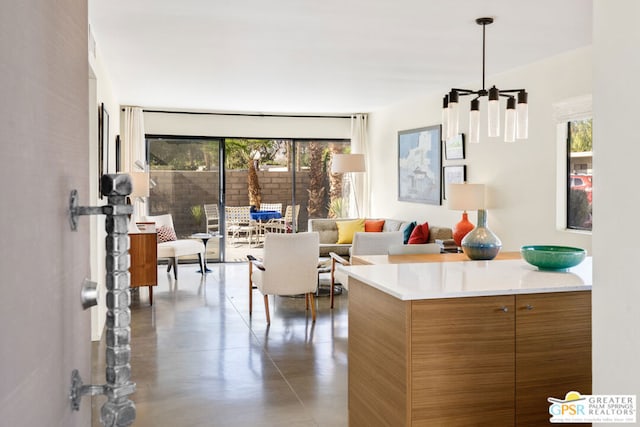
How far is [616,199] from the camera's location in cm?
99

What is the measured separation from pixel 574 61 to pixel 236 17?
122 inches

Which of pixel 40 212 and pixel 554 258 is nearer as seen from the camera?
pixel 40 212

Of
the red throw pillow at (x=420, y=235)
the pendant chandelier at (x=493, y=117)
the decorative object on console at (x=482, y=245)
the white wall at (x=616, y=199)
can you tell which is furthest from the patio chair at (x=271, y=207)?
the white wall at (x=616, y=199)

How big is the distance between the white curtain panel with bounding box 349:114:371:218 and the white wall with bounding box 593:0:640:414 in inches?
373

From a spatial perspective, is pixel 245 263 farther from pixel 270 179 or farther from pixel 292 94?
pixel 292 94

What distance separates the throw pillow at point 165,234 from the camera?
28.1ft

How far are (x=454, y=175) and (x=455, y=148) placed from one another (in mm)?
336

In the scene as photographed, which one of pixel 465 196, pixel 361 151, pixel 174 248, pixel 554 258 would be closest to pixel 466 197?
pixel 465 196

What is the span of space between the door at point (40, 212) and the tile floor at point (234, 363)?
2.64 m

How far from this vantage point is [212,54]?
5621mm

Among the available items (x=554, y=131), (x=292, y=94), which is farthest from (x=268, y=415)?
(x=292, y=94)

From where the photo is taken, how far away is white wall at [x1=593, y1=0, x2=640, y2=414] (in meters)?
0.96

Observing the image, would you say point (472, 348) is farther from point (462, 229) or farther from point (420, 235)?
point (420, 235)

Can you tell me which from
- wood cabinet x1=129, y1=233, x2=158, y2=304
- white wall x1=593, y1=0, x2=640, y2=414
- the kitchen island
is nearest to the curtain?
wood cabinet x1=129, y1=233, x2=158, y2=304
